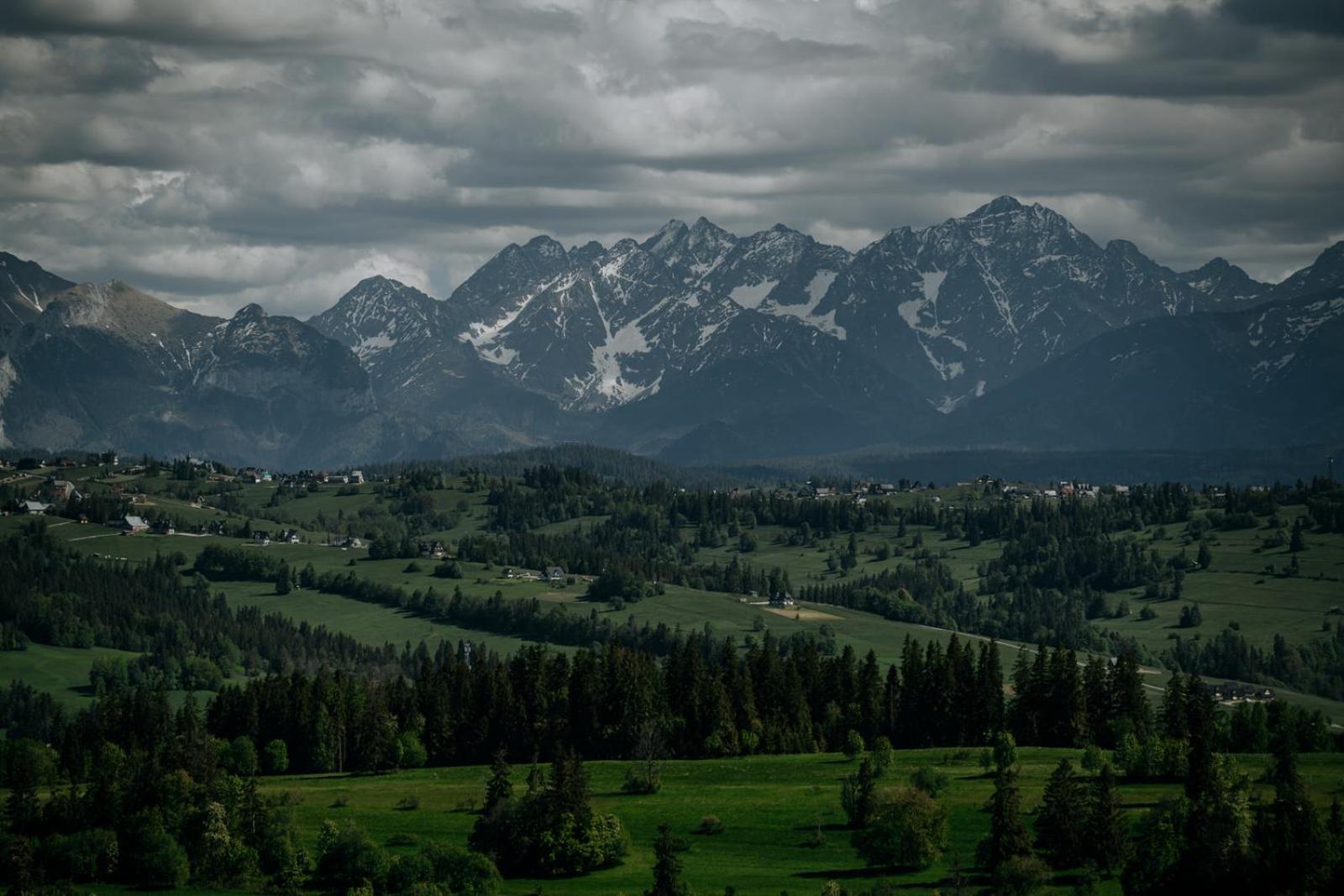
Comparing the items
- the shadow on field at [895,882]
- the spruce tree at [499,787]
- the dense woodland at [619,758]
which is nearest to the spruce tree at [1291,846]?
the dense woodland at [619,758]

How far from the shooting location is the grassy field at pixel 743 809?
125m

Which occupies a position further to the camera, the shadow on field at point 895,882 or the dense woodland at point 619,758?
the dense woodland at point 619,758

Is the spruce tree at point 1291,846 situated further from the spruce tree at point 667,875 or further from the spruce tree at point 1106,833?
the spruce tree at point 667,875

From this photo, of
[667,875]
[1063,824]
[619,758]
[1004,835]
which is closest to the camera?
[667,875]

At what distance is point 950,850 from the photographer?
12744 cm

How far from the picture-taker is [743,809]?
142 m

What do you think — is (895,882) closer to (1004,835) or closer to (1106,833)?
(1004,835)

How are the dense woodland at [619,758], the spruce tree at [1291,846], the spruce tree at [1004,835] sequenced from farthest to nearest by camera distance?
the dense woodland at [619,758] < the spruce tree at [1004,835] < the spruce tree at [1291,846]

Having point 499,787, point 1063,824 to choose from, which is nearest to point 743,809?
point 499,787

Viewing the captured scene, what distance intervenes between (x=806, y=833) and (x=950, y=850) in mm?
11577

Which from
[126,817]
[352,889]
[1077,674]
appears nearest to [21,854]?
[126,817]

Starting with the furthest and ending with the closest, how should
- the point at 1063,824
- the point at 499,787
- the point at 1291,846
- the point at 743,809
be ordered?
the point at 743,809
the point at 499,787
the point at 1063,824
the point at 1291,846

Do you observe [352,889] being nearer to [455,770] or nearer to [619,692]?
[455,770]

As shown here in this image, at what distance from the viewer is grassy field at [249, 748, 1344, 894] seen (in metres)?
125
